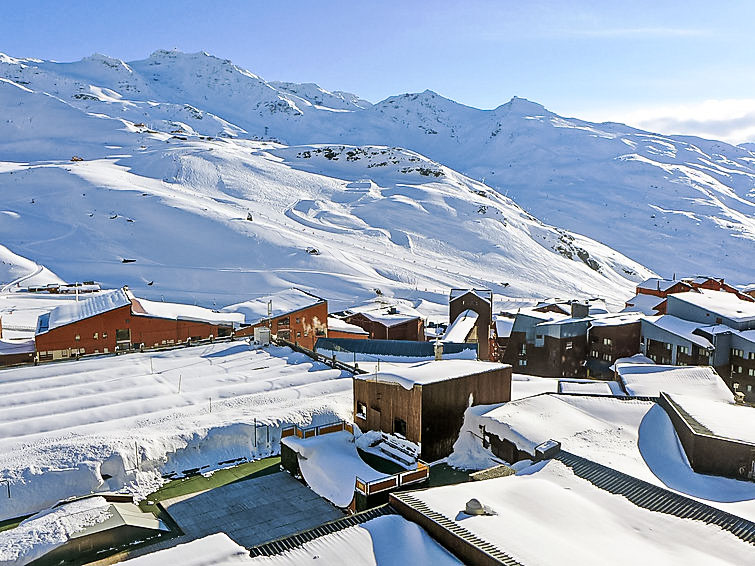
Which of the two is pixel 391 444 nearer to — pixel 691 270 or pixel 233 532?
pixel 233 532

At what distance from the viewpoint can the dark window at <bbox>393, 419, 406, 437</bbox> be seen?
18.7 metres

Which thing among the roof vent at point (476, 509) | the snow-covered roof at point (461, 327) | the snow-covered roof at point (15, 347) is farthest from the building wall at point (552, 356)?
the snow-covered roof at point (15, 347)

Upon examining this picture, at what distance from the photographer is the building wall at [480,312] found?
1681 inches

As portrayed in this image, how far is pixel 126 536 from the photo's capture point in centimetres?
1441

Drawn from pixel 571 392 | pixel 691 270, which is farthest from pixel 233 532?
pixel 691 270

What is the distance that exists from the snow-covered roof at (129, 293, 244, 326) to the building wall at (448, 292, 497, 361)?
16.1 metres

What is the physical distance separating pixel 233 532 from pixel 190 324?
906 inches

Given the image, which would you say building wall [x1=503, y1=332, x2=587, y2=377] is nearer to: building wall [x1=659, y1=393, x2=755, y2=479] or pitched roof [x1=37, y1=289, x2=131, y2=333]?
building wall [x1=659, y1=393, x2=755, y2=479]

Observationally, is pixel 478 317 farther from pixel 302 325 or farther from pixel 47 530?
pixel 47 530

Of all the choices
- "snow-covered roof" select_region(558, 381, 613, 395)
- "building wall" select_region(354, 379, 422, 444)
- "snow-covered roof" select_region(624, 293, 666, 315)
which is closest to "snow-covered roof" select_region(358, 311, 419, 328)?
"snow-covered roof" select_region(558, 381, 613, 395)

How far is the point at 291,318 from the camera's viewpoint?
38.2 metres

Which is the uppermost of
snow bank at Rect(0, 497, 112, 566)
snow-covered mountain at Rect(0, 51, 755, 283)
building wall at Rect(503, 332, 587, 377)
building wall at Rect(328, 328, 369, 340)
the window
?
snow-covered mountain at Rect(0, 51, 755, 283)

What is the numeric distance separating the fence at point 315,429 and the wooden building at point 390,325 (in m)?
22.3

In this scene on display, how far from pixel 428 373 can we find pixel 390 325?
22950mm
